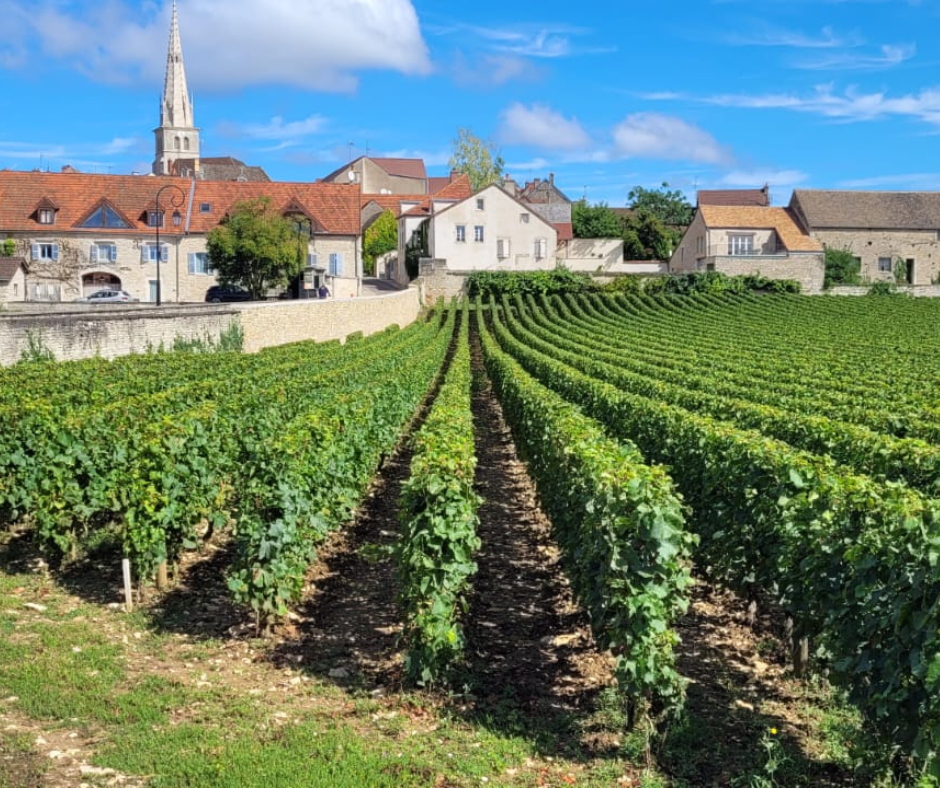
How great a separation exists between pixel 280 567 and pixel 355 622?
3.74 ft

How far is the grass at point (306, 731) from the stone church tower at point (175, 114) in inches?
5155

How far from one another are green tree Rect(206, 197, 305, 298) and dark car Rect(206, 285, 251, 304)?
49cm

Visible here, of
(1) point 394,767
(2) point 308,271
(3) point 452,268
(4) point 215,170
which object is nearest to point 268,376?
(1) point 394,767

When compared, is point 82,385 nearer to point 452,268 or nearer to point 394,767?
point 394,767

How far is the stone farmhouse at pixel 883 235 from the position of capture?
8369cm

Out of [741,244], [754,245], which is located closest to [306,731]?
[741,244]

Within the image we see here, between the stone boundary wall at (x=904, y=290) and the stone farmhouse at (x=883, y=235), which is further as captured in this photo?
the stone farmhouse at (x=883, y=235)

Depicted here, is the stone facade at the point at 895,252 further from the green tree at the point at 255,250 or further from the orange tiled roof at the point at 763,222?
the green tree at the point at 255,250

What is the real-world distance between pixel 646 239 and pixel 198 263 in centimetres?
4751

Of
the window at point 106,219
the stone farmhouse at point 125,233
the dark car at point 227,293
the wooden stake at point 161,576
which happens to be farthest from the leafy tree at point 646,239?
the wooden stake at point 161,576

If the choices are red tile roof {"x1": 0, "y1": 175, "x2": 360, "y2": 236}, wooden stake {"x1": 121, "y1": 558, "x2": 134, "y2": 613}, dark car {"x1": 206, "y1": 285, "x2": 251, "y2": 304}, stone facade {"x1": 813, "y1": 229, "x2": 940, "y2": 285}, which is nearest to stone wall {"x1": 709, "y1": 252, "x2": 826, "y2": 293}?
stone facade {"x1": 813, "y1": 229, "x2": 940, "y2": 285}

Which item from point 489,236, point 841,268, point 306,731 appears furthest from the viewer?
point 841,268

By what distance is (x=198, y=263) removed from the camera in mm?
64625

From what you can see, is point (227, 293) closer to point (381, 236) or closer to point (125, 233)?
point (125, 233)
